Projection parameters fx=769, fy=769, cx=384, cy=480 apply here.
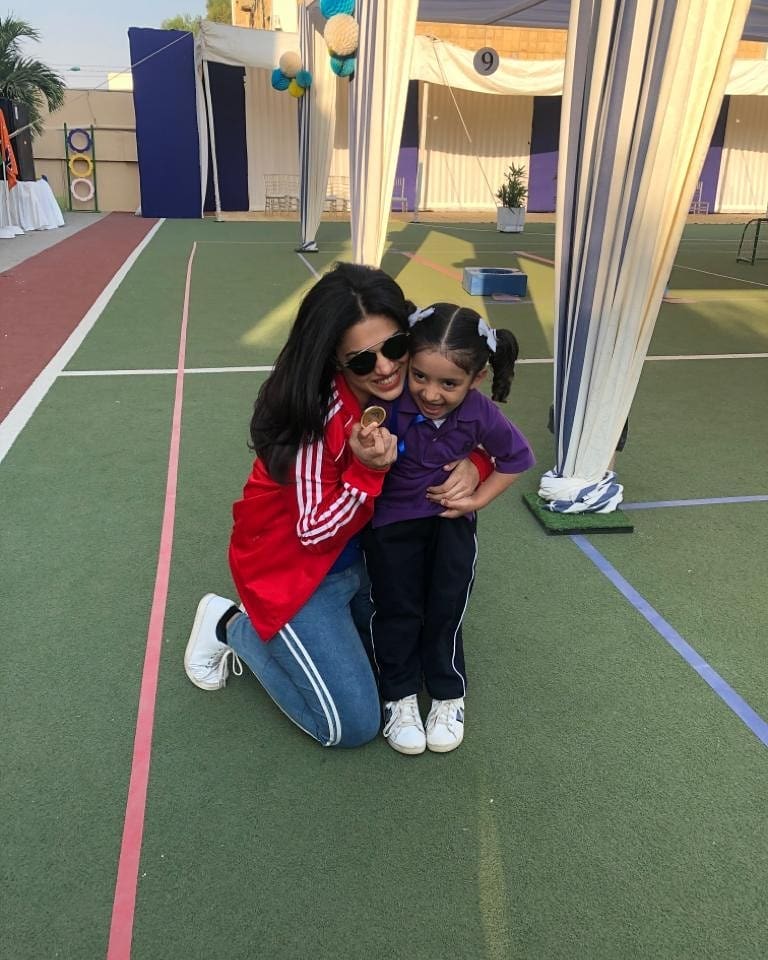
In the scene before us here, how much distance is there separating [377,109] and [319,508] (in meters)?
5.82

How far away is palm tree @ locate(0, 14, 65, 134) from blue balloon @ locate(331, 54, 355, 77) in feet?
40.8

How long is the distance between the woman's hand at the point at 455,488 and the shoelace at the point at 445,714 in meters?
0.56

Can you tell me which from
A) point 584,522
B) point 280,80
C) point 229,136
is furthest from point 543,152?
point 584,522

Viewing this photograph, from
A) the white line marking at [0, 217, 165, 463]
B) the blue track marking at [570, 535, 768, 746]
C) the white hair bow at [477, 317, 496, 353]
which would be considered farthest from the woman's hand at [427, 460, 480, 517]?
the white line marking at [0, 217, 165, 463]

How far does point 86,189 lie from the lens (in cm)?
2109

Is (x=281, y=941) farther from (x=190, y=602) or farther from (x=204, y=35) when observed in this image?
(x=204, y=35)

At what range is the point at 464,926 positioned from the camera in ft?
5.41

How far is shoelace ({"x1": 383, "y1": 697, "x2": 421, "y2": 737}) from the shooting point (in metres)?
2.17

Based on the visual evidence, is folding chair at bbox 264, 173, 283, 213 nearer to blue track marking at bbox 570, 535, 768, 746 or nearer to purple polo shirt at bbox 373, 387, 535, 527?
blue track marking at bbox 570, 535, 768, 746

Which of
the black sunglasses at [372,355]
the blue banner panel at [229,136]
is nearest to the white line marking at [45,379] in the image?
the black sunglasses at [372,355]

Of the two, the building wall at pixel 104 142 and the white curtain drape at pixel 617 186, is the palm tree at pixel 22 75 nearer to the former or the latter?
the building wall at pixel 104 142

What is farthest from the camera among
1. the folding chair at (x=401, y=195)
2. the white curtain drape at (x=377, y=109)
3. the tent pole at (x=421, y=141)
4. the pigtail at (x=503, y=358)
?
the folding chair at (x=401, y=195)

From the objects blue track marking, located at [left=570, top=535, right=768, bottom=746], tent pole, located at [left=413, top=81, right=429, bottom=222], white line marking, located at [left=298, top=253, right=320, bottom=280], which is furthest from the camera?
tent pole, located at [left=413, top=81, right=429, bottom=222]

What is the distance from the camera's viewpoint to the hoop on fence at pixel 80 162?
67.7 feet
